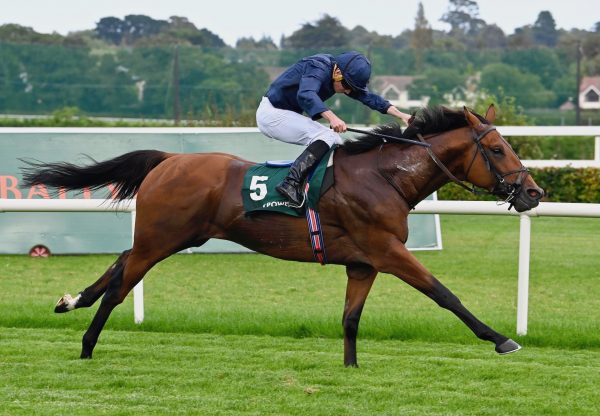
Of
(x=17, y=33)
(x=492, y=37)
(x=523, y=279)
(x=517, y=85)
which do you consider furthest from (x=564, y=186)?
(x=492, y=37)

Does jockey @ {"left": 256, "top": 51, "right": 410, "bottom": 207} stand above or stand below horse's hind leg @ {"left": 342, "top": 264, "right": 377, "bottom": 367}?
above

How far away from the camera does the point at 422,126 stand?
19.2 ft

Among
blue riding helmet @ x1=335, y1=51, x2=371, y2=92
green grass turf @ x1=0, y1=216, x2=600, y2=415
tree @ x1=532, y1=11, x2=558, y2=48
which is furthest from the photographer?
tree @ x1=532, y1=11, x2=558, y2=48

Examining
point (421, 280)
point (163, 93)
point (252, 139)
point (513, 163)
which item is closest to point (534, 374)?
point (421, 280)

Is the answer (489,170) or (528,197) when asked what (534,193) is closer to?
(528,197)

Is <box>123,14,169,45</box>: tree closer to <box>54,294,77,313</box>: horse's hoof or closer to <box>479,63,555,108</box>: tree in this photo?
<box>479,63,555,108</box>: tree

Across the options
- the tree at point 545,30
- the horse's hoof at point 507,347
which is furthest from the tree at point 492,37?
the horse's hoof at point 507,347

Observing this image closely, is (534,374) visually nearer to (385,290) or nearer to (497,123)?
(385,290)

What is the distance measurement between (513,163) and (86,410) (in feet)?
8.22

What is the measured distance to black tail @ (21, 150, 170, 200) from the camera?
6.28 meters

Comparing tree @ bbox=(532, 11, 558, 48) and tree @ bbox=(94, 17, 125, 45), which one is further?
tree @ bbox=(532, 11, 558, 48)

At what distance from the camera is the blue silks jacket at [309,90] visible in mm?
5656

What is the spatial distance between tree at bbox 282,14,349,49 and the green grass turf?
32.2m

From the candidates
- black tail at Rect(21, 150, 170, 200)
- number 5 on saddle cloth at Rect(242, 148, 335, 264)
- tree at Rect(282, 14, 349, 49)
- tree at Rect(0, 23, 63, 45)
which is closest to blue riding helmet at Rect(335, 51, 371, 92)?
number 5 on saddle cloth at Rect(242, 148, 335, 264)
